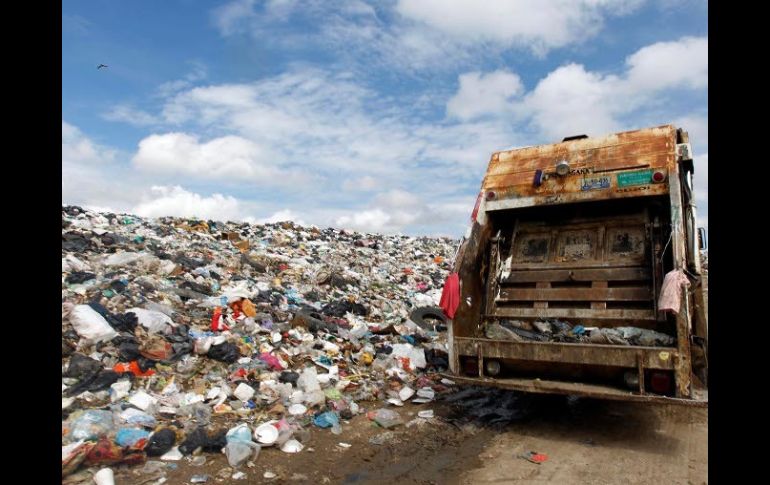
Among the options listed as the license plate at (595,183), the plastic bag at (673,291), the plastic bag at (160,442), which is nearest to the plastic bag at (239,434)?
the plastic bag at (160,442)

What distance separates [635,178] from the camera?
459cm

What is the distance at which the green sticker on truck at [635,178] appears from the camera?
4535 millimetres

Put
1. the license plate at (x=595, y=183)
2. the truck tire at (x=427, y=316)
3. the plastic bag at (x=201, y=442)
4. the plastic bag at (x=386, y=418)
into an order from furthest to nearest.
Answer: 1. the truck tire at (x=427, y=316)
2. the license plate at (x=595, y=183)
3. the plastic bag at (x=386, y=418)
4. the plastic bag at (x=201, y=442)

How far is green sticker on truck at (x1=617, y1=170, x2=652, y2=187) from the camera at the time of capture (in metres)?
4.54

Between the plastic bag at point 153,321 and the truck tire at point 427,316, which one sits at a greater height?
the plastic bag at point 153,321

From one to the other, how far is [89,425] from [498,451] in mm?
2891

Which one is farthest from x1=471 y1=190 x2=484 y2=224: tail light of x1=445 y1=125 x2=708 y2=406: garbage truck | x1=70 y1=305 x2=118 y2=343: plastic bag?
x1=70 y1=305 x2=118 y2=343: plastic bag

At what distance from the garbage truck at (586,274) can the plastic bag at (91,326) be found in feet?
10.7

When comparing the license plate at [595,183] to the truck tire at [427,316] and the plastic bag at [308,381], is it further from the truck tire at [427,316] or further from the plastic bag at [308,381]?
the truck tire at [427,316]

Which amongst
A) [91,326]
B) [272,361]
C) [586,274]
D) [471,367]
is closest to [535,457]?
[471,367]

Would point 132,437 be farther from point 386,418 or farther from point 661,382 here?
point 661,382

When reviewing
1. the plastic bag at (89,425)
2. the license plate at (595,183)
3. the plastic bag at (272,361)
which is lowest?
the plastic bag at (89,425)

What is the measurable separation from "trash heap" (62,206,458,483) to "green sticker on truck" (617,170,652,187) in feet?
8.80

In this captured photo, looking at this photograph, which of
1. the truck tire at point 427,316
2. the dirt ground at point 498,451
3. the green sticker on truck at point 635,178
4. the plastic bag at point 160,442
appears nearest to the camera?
the dirt ground at point 498,451
